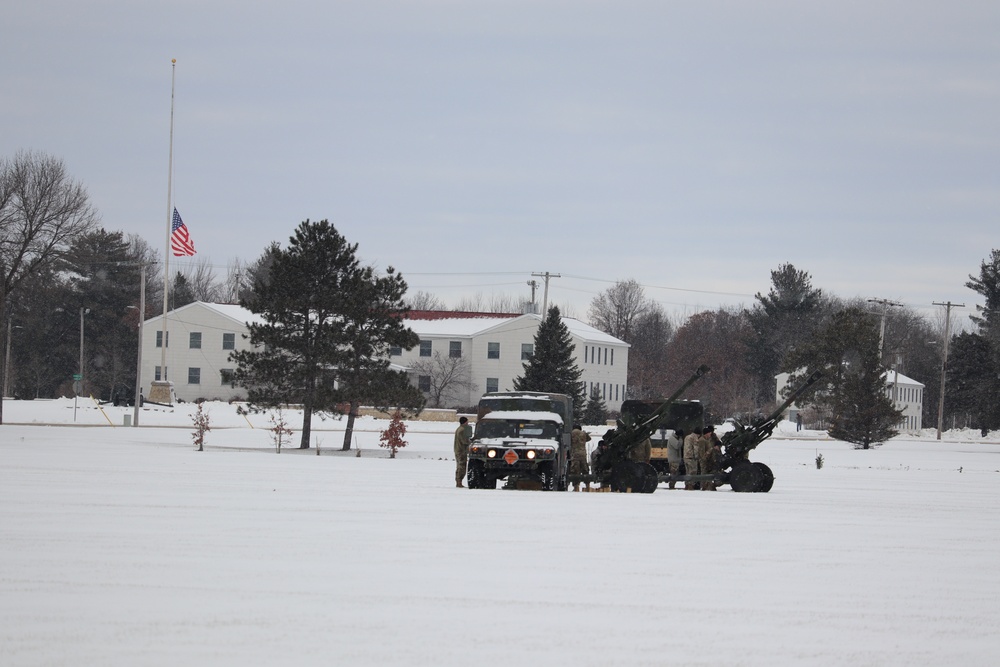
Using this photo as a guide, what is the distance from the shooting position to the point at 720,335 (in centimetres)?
13375

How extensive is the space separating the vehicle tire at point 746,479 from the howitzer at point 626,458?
2210mm

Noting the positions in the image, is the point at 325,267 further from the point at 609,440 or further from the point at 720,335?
the point at 720,335

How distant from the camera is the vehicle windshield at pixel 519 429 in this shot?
1097 inches

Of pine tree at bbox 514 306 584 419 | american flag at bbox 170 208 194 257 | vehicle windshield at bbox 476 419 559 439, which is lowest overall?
vehicle windshield at bbox 476 419 559 439

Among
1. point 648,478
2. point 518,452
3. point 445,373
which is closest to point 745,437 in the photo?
point 648,478

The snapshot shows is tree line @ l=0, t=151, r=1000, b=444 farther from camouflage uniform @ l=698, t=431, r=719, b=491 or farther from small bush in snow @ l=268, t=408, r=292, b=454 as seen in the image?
camouflage uniform @ l=698, t=431, r=719, b=491

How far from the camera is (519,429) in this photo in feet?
91.7

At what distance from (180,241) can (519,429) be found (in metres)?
45.3

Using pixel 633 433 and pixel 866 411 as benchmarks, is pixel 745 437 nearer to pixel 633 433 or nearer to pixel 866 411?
pixel 633 433

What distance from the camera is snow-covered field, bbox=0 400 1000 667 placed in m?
9.98

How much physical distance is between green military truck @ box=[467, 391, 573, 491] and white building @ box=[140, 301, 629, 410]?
6115 cm

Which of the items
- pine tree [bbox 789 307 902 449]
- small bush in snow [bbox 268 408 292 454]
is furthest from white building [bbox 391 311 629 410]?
small bush in snow [bbox 268 408 292 454]

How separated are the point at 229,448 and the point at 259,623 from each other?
3849cm

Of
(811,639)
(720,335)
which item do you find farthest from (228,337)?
(811,639)
